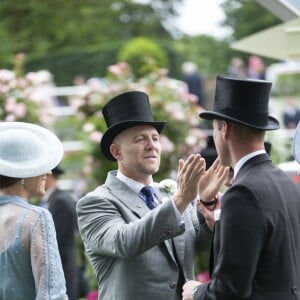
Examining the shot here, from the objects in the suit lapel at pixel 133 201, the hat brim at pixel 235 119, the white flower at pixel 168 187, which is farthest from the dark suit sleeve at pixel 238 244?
the white flower at pixel 168 187

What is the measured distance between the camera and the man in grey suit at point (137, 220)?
5461 mm

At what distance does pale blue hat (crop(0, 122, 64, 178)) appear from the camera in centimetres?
554

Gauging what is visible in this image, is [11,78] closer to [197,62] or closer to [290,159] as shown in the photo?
[290,159]

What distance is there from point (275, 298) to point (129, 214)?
1.24 m

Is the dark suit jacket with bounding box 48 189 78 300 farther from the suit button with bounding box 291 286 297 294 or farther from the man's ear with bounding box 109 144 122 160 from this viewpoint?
the suit button with bounding box 291 286 297 294

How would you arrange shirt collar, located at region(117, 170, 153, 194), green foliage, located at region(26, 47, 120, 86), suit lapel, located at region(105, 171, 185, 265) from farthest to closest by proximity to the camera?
green foliage, located at region(26, 47, 120, 86) < shirt collar, located at region(117, 170, 153, 194) < suit lapel, located at region(105, 171, 185, 265)

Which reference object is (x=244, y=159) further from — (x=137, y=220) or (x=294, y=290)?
(x=137, y=220)

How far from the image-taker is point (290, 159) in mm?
11750

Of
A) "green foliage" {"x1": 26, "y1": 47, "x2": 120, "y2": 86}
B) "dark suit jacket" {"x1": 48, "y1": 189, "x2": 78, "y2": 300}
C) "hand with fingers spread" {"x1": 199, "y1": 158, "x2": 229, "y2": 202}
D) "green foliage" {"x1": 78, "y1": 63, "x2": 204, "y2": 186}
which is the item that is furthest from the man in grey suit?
"green foliage" {"x1": 26, "y1": 47, "x2": 120, "y2": 86}

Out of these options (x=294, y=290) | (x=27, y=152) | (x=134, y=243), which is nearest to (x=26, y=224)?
(x=27, y=152)

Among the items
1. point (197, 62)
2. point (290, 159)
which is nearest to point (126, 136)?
point (290, 159)

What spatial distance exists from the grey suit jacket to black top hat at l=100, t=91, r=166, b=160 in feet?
1.01

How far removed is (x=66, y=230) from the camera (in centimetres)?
1054

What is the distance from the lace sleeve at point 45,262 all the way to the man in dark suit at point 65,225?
16.1 ft
